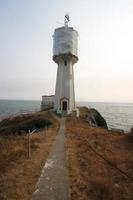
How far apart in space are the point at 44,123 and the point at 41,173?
1925cm

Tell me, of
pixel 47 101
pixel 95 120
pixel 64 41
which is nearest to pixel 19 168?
pixel 64 41

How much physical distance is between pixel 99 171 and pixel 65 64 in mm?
30311

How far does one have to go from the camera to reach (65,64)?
39.7 meters

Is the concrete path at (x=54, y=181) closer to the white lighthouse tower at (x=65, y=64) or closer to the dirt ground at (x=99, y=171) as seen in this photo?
the dirt ground at (x=99, y=171)

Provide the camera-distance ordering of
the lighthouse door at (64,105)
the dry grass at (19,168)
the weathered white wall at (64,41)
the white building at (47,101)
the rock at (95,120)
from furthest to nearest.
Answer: the white building at (47,101) < the rock at (95,120) < the weathered white wall at (64,41) < the lighthouse door at (64,105) < the dry grass at (19,168)

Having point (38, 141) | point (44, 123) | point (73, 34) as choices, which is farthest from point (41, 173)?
point (73, 34)

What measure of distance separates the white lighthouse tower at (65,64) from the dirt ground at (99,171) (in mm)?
20887

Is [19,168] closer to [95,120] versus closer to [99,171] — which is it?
[99,171]

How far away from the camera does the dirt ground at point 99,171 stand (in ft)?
29.3

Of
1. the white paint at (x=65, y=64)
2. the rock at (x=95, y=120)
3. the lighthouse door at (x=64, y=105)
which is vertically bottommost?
the rock at (x=95, y=120)

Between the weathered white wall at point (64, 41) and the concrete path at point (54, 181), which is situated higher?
the weathered white wall at point (64, 41)

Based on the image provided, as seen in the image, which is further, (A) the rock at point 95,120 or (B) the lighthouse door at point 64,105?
(A) the rock at point 95,120

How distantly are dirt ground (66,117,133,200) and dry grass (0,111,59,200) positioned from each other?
5.84 ft

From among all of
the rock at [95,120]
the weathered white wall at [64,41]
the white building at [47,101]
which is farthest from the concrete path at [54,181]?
the white building at [47,101]
